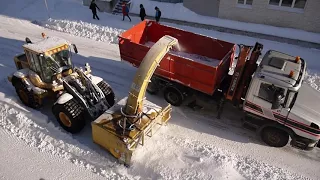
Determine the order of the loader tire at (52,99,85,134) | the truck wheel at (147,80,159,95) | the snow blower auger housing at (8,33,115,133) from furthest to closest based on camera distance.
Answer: the truck wheel at (147,80,159,95) → the snow blower auger housing at (8,33,115,133) → the loader tire at (52,99,85,134)

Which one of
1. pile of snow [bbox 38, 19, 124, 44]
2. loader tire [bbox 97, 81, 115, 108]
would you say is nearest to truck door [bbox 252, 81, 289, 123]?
loader tire [bbox 97, 81, 115, 108]

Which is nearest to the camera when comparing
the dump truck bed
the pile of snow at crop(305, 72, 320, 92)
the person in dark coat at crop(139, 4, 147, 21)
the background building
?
the dump truck bed

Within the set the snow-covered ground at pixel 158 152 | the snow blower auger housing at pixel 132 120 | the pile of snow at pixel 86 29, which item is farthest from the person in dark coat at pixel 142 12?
the snow blower auger housing at pixel 132 120

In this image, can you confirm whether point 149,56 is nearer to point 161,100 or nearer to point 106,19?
point 161,100

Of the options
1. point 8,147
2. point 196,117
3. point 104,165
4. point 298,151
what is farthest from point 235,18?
point 8,147

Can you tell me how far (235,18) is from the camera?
17.3 m

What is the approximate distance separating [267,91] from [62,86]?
6.61 meters

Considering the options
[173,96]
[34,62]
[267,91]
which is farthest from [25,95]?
[267,91]

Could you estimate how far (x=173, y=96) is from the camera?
11039mm

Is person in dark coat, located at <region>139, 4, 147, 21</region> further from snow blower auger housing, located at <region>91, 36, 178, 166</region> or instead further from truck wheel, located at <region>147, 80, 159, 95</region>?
snow blower auger housing, located at <region>91, 36, 178, 166</region>

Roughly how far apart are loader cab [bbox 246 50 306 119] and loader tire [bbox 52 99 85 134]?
5356mm

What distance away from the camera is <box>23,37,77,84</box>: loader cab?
9477 millimetres

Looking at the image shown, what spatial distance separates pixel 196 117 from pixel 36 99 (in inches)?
225

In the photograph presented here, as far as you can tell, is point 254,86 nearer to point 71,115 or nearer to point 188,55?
point 188,55
